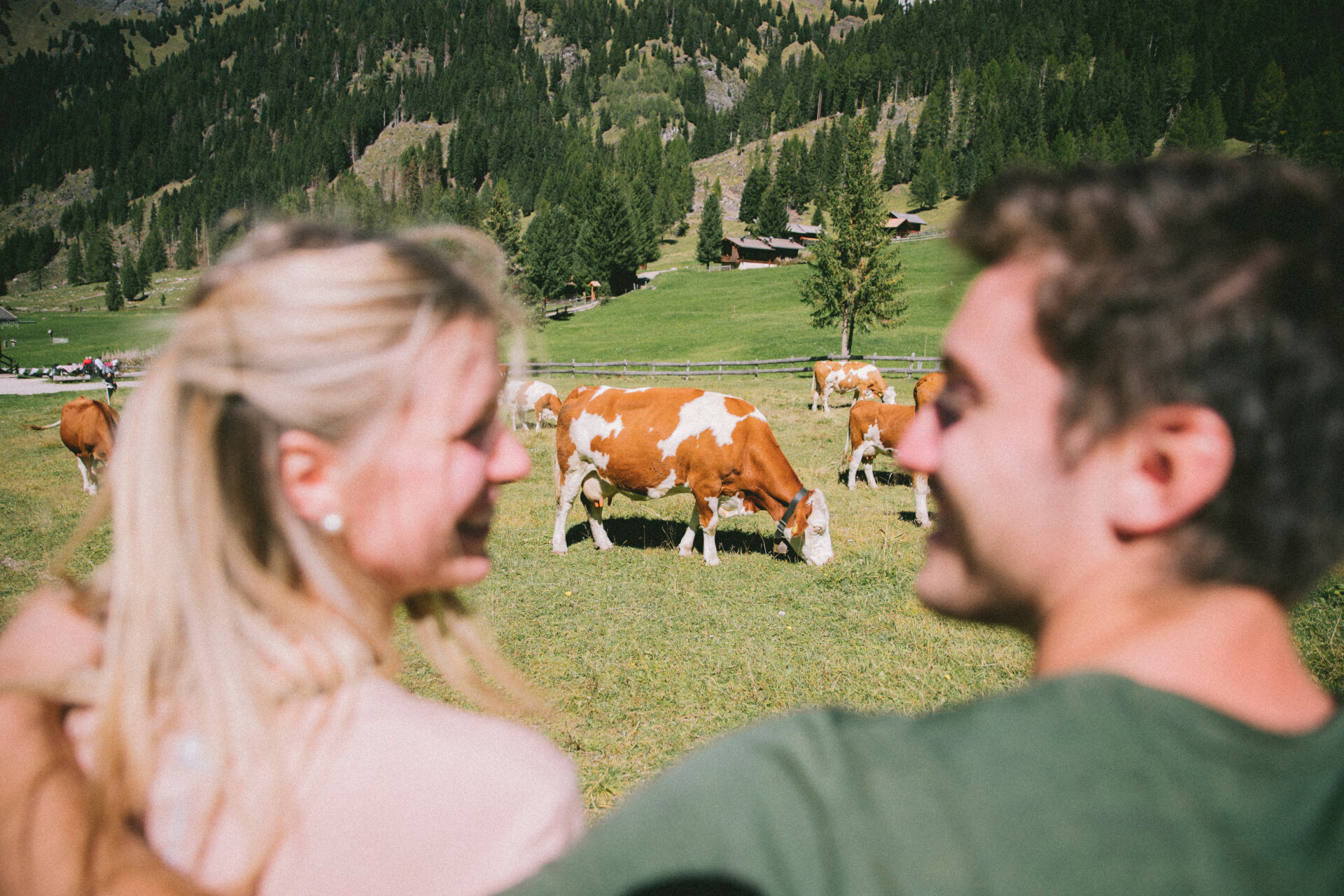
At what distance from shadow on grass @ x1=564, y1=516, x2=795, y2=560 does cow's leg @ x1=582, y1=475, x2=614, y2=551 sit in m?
0.26

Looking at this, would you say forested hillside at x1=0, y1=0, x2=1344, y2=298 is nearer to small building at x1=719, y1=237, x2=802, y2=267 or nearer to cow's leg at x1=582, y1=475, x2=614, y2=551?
small building at x1=719, y1=237, x2=802, y2=267

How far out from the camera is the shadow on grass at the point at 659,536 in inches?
413

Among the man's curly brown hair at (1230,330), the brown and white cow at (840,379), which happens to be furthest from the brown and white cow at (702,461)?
the brown and white cow at (840,379)

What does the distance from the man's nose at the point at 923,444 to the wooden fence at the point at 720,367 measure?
3471 centimetres

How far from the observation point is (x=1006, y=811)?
0.62m

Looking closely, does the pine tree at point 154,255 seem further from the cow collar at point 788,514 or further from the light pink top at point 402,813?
the light pink top at point 402,813

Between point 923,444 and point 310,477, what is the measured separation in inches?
38.5

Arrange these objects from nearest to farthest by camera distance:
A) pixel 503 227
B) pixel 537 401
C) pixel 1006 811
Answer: pixel 1006 811
pixel 537 401
pixel 503 227

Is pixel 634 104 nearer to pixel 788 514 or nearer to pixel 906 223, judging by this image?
pixel 906 223

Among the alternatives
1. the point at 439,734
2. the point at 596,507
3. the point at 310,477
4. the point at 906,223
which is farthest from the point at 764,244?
the point at 439,734

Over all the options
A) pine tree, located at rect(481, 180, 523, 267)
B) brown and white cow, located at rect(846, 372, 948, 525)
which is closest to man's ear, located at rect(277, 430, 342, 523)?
brown and white cow, located at rect(846, 372, 948, 525)

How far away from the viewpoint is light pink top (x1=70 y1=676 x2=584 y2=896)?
2.94ft

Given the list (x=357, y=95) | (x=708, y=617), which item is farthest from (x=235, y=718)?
(x=357, y=95)

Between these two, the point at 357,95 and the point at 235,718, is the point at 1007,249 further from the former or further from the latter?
the point at 357,95
